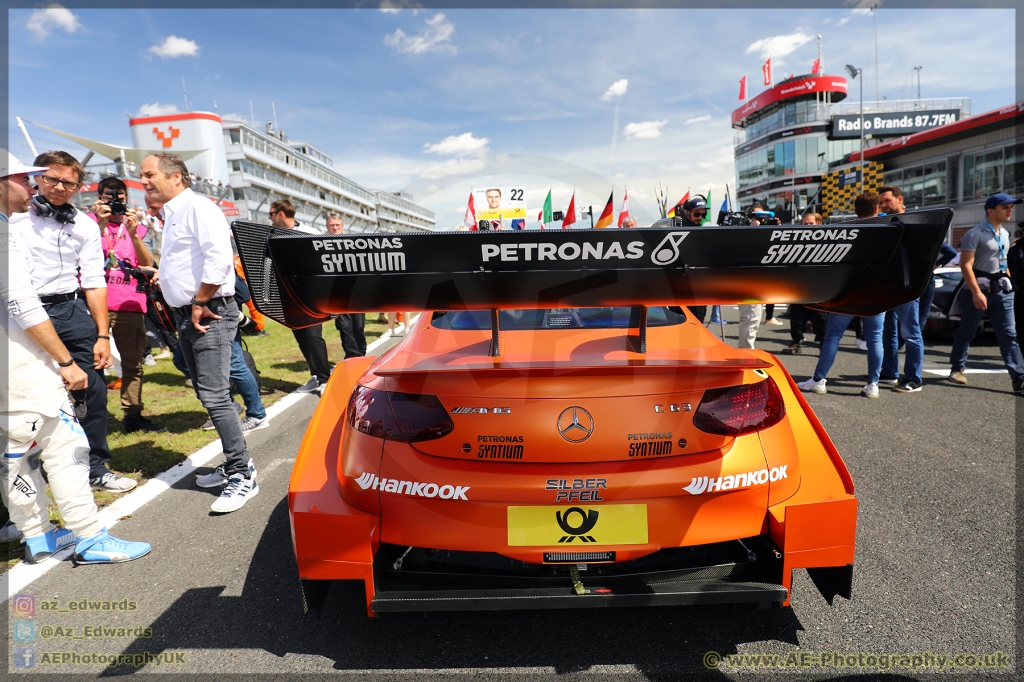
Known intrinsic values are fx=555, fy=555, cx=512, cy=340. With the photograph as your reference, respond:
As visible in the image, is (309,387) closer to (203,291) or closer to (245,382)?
(245,382)

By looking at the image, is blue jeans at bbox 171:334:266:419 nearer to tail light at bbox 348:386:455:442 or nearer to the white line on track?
the white line on track

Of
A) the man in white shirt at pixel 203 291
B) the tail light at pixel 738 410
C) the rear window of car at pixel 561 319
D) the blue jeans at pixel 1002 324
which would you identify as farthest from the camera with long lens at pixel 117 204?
the blue jeans at pixel 1002 324

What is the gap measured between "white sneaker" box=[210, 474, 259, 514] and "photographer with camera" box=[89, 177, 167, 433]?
2.00m

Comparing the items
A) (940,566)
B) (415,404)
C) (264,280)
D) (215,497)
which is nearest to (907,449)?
(940,566)

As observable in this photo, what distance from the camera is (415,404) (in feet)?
6.45

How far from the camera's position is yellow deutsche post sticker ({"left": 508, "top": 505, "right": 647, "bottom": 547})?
1.84 m

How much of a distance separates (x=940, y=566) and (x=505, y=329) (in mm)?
2226

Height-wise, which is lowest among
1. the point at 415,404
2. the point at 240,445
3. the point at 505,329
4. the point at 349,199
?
the point at 240,445

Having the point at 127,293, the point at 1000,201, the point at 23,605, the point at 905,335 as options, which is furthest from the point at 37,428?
the point at 1000,201

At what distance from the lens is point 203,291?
3221 mm

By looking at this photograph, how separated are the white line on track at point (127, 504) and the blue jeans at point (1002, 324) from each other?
265 inches

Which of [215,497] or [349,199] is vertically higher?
[349,199]

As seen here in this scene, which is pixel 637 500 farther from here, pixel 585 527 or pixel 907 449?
pixel 907 449

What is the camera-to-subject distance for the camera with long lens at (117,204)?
5.12 m
